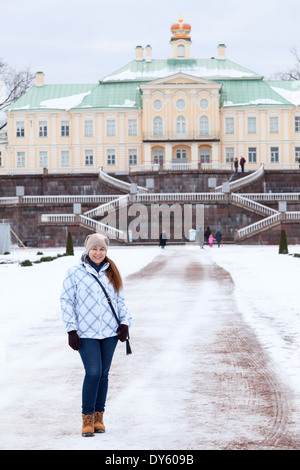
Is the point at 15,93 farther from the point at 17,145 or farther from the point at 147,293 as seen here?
the point at 147,293

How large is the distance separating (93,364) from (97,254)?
1018mm

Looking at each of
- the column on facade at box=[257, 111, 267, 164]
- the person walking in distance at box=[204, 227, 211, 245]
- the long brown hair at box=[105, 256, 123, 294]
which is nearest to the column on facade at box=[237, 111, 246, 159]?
the column on facade at box=[257, 111, 267, 164]

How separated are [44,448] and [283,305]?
1163 cm

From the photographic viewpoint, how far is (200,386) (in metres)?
9.91

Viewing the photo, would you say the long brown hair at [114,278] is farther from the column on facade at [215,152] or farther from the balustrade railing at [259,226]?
the column on facade at [215,152]

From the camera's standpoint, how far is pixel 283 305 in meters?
18.2

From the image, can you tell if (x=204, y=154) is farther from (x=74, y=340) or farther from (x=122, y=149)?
(x=74, y=340)

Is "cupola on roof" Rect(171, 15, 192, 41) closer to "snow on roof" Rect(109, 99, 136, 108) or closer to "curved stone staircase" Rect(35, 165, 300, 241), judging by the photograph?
"snow on roof" Rect(109, 99, 136, 108)

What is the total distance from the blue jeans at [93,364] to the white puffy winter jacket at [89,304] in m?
0.07

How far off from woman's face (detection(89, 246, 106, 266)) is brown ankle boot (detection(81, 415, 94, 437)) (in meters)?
1.42

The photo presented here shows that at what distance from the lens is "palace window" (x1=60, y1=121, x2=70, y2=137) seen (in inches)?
3226

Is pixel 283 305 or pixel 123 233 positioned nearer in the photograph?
pixel 283 305
